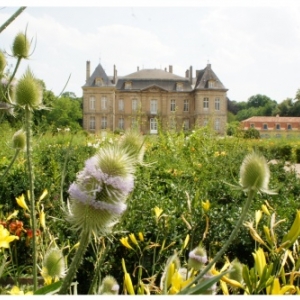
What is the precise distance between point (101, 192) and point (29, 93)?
299mm

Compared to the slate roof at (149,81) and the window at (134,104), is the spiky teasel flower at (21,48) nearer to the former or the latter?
the window at (134,104)

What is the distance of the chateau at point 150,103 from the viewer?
3.71 metres

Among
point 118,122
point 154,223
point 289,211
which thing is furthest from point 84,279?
point 118,122

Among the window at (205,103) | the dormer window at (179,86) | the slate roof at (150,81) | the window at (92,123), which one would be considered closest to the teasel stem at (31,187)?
the window at (92,123)

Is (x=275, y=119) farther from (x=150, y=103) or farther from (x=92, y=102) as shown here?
(x=150, y=103)

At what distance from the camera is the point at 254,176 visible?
51 centimetres

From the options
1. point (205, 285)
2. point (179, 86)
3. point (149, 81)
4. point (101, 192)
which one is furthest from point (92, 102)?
point (205, 285)

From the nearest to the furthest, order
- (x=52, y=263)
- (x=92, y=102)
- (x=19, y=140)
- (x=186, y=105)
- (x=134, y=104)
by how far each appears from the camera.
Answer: (x=52, y=263) < (x=19, y=140) < (x=92, y=102) < (x=134, y=104) < (x=186, y=105)

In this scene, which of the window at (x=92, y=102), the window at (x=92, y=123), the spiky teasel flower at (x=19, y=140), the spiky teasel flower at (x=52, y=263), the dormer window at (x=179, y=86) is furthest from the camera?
the dormer window at (x=179, y=86)

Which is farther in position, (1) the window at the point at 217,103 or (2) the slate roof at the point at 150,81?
(1) the window at the point at 217,103

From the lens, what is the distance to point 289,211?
1.54 m

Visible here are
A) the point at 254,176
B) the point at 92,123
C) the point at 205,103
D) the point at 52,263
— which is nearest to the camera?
the point at 254,176

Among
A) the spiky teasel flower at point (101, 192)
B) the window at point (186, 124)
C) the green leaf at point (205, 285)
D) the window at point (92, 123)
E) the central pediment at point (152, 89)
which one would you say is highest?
the central pediment at point (152, 89)

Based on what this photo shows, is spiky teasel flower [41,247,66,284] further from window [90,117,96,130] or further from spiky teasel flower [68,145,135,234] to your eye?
window [90,117,96,130]
